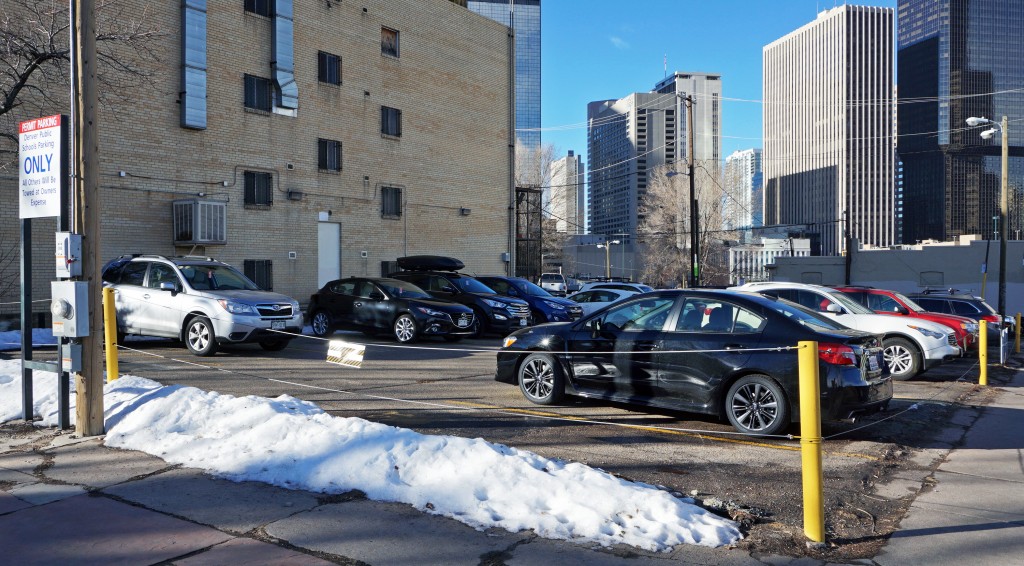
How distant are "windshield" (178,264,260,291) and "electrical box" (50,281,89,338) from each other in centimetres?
671

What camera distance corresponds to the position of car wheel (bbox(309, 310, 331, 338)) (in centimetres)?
1800

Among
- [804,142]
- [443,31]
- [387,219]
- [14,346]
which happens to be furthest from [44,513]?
[804,142]

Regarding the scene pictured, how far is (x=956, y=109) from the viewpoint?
14538 centimetres

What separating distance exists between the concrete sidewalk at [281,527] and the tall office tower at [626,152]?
6515 cm

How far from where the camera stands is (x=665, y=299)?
895 centimetres

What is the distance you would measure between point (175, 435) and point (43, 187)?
8.90ft

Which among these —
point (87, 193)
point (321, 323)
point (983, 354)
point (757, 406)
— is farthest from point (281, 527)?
point (321, 323)

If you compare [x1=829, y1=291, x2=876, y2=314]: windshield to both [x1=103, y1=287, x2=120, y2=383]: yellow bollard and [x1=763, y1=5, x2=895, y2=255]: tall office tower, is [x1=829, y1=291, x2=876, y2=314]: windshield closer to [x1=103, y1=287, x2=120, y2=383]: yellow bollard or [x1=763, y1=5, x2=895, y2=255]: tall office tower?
[x1=103, y1=287, x2=120, y2=383]: yellow bollard

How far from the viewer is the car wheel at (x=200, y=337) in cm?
1358

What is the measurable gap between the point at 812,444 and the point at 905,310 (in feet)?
36.0

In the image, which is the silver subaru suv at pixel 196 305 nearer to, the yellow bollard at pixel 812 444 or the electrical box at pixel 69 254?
the electrical box at pixel 69 254

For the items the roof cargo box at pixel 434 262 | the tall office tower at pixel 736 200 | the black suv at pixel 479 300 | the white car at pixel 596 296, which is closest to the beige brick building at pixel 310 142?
the roof cargo box at pixel 434 262

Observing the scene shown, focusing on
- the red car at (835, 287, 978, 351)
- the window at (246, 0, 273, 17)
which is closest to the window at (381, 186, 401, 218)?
the window at (246, 0, 273, 17)

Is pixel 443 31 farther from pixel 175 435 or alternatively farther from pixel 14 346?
pixel 175 435
